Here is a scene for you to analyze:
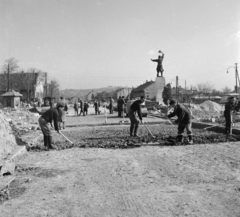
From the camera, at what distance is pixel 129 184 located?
13.6 feet

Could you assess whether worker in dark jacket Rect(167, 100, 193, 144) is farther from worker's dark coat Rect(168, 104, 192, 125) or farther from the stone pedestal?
→ the stone pedestal

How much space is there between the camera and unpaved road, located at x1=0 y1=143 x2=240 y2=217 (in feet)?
10.4

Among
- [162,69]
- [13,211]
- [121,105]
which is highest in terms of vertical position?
[162,69]

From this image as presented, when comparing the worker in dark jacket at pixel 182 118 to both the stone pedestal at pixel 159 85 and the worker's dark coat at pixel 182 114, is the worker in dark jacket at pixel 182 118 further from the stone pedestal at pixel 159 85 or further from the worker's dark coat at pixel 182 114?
the stone pedestal at pixel 159 85

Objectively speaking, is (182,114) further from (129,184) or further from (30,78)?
(30,78)

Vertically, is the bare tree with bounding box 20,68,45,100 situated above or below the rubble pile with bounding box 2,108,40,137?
above


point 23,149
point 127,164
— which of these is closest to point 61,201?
point 127,164

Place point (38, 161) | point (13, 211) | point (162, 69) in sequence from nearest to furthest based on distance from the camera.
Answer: point (13, 211)
point (38, 161)
point (162, 69)

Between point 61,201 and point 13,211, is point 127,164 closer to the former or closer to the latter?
point 61,201

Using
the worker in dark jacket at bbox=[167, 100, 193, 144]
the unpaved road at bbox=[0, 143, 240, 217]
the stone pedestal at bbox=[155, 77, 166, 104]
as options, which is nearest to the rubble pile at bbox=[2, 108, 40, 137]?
the unpaved road at bbox=[0, 143, 240, 217]

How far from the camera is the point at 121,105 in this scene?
21.1 m

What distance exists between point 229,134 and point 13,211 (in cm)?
816

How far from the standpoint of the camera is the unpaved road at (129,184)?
318 centimetres

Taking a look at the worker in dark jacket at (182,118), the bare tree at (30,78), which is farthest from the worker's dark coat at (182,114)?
the bare tree at (30,78)
